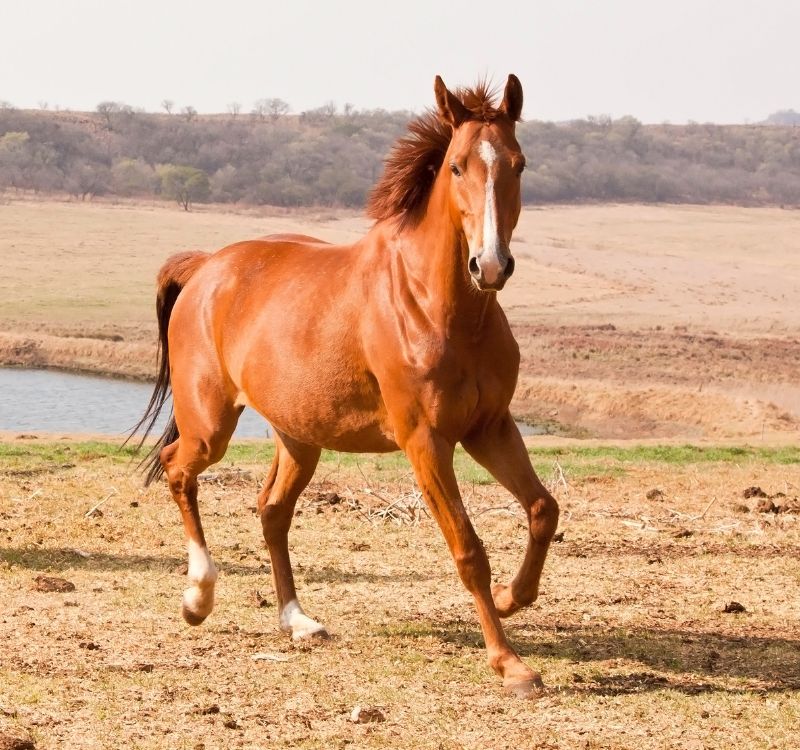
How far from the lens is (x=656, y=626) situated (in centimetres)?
645

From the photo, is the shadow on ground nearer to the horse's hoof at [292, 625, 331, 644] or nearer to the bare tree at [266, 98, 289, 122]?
→ the horse's hoof at [292, 625, 331, 644]

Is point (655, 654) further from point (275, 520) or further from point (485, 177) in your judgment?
point (485, 177)

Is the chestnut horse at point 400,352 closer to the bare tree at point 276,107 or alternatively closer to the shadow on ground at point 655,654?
the shadow on ground at point 655,654

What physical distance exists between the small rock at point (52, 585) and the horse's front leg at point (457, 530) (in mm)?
2616

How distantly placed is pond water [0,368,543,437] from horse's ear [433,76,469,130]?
1345 cm

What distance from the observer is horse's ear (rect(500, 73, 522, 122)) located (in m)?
5.29

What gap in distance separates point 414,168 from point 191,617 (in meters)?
2.45

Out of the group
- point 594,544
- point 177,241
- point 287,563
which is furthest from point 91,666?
point 177,241

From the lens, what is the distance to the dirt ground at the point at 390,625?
16.0ft

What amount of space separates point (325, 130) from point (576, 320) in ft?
193

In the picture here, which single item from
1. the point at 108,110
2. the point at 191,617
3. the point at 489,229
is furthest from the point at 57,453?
the point at 108,110

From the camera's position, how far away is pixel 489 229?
15.9ft

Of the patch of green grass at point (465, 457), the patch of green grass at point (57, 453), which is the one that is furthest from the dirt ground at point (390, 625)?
the patch of green grass at point (465, 457)

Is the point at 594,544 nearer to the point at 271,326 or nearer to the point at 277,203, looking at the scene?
the point at 271,326
